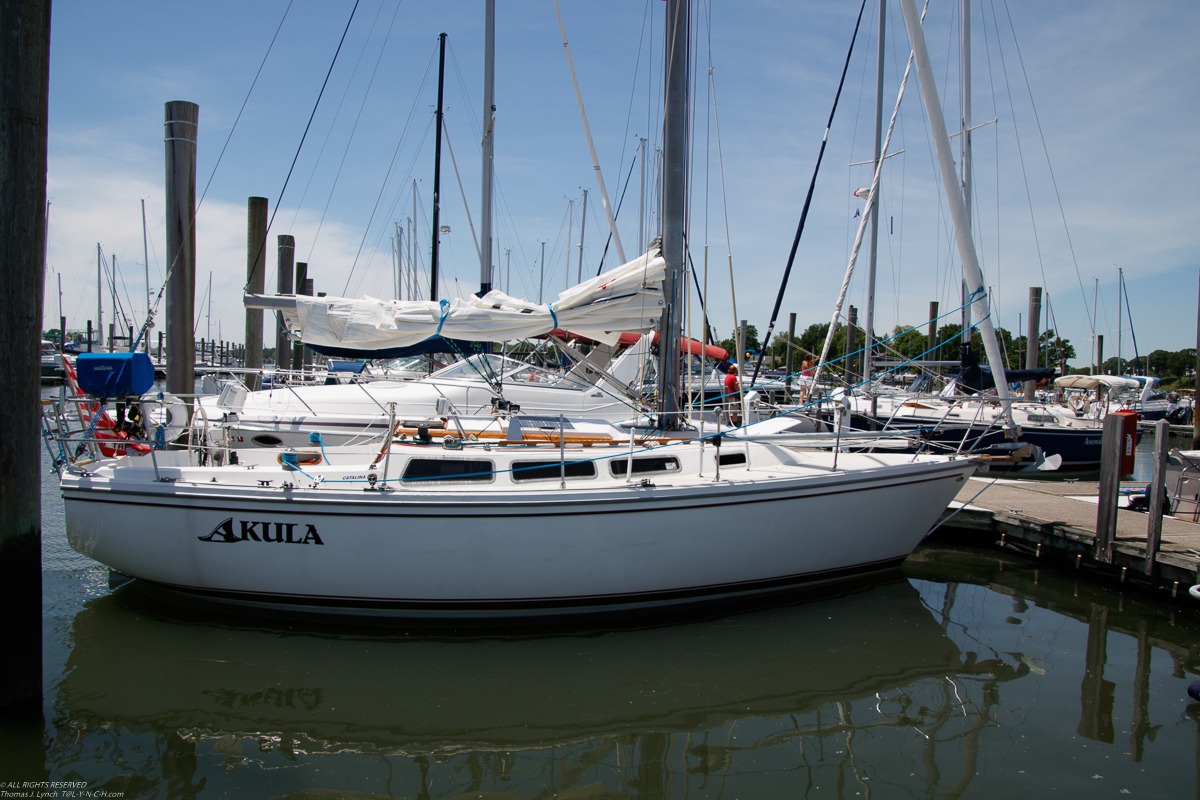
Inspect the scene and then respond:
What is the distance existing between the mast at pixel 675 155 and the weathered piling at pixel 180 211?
5662 mm

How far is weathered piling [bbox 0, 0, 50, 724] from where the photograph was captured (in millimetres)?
4074

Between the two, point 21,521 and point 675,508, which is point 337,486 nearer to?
point 21,521

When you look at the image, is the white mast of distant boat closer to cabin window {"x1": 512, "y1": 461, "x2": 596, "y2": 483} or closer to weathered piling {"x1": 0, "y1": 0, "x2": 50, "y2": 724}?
cabin window {"x1": 512, "y1": 461, "x2": 596, "y2": 483}

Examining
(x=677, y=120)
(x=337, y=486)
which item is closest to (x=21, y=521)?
(x=337, y=486)

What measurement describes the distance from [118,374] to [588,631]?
504 cm

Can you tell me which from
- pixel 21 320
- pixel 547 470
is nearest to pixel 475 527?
pixel 547 470

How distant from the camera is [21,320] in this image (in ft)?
13.5

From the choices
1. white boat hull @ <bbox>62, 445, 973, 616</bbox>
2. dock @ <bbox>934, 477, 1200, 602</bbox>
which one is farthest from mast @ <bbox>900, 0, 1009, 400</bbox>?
white boat hull @ <bbox>62, 445, 973, 616</bbox>

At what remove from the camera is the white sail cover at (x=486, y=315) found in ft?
23.7

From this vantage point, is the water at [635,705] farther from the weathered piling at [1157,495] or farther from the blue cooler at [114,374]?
the blue cooler at [114,374]

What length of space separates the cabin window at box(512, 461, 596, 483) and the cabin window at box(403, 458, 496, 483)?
263 millimetres

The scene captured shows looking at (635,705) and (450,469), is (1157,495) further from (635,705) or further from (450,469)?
(450,469)

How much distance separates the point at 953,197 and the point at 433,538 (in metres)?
6.38

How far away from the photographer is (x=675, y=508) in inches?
242
